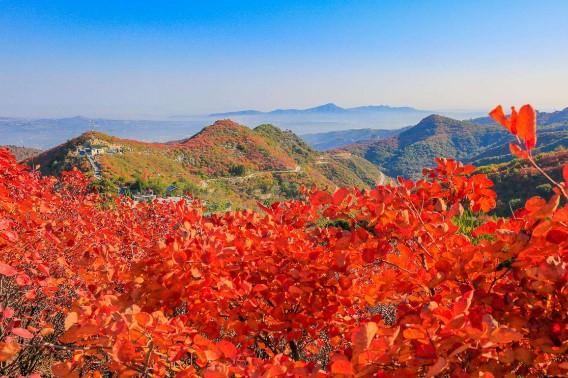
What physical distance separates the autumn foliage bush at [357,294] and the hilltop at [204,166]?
1641cm

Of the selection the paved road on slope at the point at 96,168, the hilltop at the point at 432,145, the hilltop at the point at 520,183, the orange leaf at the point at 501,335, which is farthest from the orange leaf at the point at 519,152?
the hilltop at the point at 432,145

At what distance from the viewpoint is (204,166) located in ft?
126

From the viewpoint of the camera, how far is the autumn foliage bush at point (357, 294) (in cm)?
119

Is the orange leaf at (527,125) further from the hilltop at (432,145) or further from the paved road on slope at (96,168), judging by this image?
the hilltop at (432,145)

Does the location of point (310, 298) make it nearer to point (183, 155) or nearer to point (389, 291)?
point (389, 291)

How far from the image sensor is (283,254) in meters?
2.31

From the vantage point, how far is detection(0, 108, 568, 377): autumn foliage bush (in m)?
1.19

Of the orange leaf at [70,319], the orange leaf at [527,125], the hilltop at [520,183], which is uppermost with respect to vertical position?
the orange leaf at [527,125]

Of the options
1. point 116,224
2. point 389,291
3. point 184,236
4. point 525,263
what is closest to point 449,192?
point 389,291

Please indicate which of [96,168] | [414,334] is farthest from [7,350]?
[96,168]

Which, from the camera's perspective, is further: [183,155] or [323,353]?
[183,155]

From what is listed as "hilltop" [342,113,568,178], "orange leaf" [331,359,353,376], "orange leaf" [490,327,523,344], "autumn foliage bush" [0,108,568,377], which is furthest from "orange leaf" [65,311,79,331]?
"hilltop" [342,113,568,178]

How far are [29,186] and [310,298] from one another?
5731mm

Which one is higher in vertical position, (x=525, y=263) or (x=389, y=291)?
(x=525, y=263)
